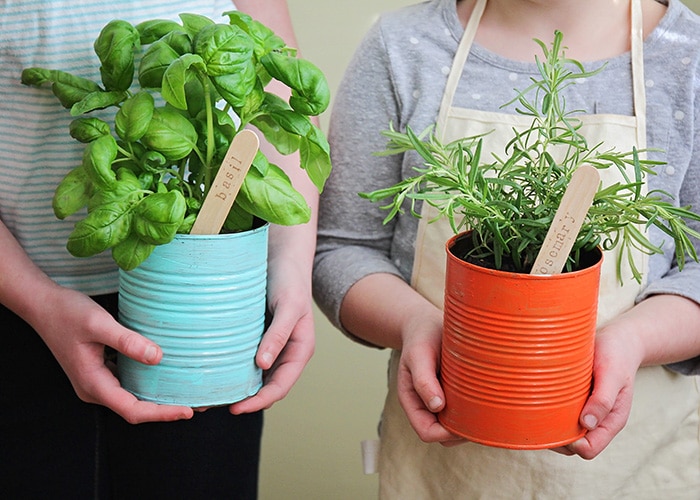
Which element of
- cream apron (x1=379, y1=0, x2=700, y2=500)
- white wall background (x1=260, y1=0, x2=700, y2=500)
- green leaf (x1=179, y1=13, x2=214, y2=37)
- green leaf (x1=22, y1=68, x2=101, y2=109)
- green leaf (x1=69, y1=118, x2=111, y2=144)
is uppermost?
green leaf (x1=179, y1=13, x2=214, y2=37)

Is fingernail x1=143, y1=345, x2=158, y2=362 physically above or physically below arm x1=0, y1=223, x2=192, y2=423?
above

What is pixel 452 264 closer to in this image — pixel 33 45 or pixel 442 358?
pixel 442 358

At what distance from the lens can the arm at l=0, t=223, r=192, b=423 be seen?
2.50ft

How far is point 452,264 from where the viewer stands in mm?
763

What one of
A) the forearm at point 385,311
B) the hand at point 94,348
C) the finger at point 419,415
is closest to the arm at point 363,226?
the forearm at point 385,311

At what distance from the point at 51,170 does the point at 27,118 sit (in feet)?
0.18

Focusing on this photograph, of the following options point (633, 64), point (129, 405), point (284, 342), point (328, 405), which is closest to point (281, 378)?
point (284, 342)

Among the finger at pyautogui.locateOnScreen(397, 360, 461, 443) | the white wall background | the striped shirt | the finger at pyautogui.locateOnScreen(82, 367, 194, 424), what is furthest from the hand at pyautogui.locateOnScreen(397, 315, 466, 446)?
the white wall background

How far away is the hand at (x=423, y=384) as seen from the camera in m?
0.82

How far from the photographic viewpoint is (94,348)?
792mm

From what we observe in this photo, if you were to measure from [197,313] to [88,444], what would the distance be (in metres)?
0.31

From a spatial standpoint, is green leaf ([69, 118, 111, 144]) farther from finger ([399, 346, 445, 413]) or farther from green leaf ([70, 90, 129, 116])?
finger ([399, 346, 445, 413])

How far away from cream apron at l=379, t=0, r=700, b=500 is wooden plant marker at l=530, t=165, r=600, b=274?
31 cm

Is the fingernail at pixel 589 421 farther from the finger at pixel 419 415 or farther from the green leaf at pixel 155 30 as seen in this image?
the green leaf at pixel 155 30
